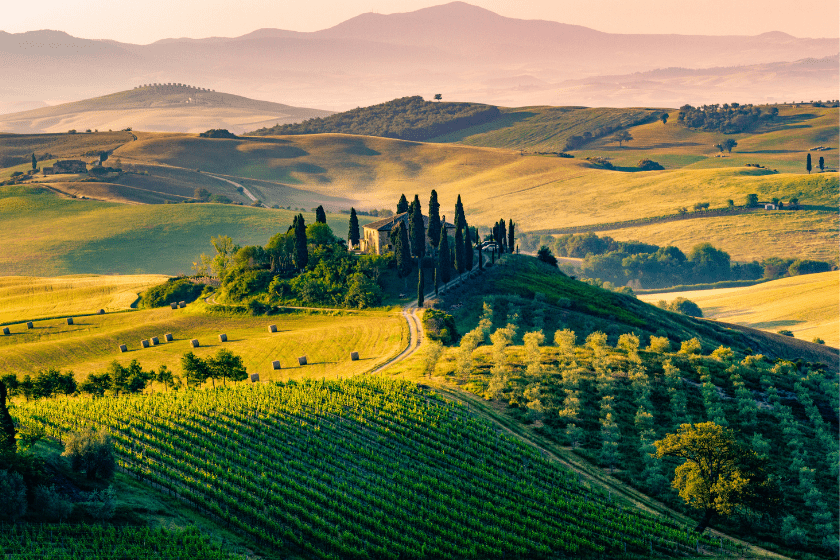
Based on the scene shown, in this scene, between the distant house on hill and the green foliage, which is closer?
the green foliage

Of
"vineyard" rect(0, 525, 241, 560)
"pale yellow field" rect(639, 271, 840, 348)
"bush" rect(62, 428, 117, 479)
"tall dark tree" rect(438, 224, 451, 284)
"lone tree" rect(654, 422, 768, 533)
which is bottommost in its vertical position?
"pale yellow field" rect(639, 271, 840, 348)

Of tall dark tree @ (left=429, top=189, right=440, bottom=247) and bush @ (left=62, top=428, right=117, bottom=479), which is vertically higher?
tall dark tree @ (left=429, top=189, right=440, bottom=247)

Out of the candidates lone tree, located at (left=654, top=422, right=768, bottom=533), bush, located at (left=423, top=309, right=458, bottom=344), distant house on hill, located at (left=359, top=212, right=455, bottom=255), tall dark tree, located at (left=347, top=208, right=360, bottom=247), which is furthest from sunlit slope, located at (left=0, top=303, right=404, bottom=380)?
lone tree, located at (left=654, top=422, right=768, bottom=533)

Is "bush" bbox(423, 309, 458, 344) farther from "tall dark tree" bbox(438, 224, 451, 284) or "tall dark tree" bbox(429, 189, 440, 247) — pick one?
"tall dark tree" bbox(429, 189, 440, 247)

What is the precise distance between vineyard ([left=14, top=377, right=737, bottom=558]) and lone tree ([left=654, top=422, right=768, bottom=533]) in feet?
9.49

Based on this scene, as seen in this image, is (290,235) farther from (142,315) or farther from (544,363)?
(544,363)

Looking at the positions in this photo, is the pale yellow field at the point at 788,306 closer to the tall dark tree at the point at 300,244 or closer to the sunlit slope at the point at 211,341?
the sunlit slope at the point at 211,341

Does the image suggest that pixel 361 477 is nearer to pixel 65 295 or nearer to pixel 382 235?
pixel 382 235

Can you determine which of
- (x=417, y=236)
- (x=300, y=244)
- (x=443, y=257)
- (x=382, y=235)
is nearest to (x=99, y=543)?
(x=443, y=257)

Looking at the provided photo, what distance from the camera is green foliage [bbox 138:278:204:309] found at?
114m

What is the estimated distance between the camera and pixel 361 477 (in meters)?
45.7

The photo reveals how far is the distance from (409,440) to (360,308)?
1952 inches

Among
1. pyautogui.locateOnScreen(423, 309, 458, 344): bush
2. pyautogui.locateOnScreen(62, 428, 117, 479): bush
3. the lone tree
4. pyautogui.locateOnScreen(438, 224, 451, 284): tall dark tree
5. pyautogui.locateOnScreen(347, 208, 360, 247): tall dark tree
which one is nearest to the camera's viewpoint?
pyautogui.locateOnScreen(62, 428, 117, 479): bush

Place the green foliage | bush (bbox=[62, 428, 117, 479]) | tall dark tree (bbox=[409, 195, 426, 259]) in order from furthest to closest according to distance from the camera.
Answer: the green foliage → tall dark tree (bbox=[409, 195, 426, 259]) → bush (bbox=[62, 428, 117, 479])
